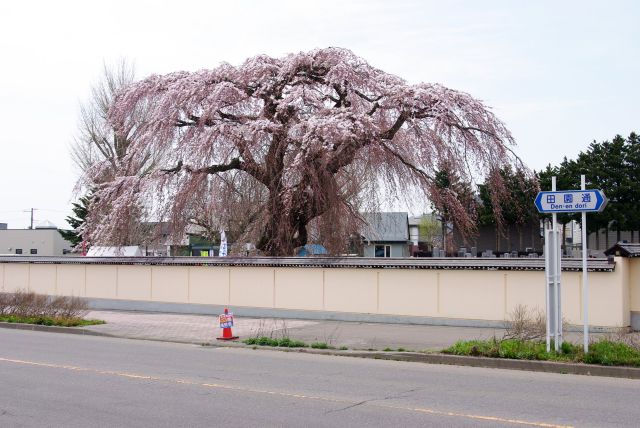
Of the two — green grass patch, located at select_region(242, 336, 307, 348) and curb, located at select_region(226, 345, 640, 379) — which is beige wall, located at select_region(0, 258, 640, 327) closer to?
green grass patch, located at select_region(242, 336, 307, 348)

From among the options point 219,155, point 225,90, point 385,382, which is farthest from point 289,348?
point 225,90

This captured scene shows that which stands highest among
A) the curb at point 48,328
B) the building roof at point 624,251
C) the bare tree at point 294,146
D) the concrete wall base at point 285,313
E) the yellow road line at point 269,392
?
the bare tree at point 294,146

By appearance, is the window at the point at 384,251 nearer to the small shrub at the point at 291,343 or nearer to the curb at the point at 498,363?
the small shrub at the point at 291,343

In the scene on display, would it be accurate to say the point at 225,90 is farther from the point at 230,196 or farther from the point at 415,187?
the point at 415,187

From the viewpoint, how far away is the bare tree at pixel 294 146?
23203mm

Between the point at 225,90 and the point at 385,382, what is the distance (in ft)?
52.2

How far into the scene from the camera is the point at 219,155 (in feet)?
78.5

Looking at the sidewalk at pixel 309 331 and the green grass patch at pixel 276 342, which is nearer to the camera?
the green grass patch at pixel 276 342

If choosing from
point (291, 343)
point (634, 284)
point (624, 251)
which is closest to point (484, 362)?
point (291, 343)

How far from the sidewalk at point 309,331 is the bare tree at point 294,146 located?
465 centimetres

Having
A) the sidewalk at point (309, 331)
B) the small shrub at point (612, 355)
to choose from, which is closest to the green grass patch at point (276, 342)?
the sidewalk at point (309, 331)

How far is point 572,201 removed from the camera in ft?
39.1

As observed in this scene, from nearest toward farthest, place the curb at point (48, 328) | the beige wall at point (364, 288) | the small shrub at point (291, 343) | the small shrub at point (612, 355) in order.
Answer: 1. the small shrub at point (612, 355)
2. the small shrub at point (291, 343)
3. the beige wall at point (364, 288)
4. the curb at point (48, 328)

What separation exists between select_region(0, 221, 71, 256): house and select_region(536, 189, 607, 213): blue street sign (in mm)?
68251
